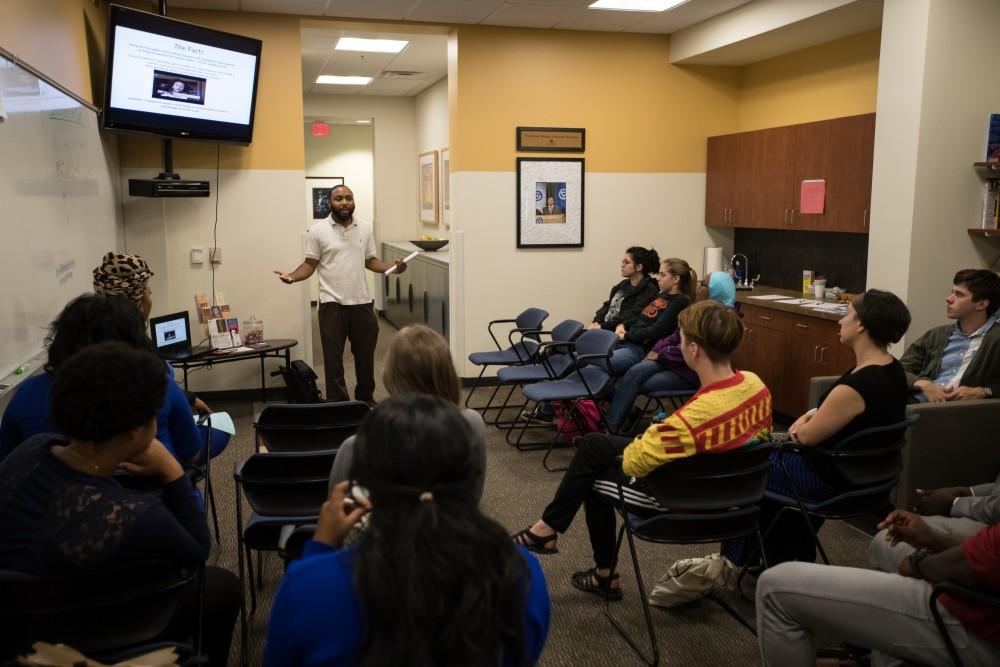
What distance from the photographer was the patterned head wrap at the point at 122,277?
3.49m

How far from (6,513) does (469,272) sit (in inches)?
205

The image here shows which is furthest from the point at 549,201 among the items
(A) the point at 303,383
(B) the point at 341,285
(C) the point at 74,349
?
(C) the point at 74,349

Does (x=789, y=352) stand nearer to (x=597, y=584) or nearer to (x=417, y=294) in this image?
(x=597, y=584)

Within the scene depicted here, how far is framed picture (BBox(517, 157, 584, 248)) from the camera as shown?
678cm

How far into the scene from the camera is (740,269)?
7184 millimetres

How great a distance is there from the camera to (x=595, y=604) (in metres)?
3.18

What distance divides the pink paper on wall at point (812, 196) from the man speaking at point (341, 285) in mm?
2874

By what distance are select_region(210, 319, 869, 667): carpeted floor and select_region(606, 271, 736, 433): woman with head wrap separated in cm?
51

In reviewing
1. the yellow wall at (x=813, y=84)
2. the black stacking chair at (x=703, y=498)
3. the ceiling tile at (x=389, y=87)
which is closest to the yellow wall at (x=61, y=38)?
the black stacking chair at (x=703, y=498)

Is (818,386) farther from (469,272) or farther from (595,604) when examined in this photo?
(469,272)

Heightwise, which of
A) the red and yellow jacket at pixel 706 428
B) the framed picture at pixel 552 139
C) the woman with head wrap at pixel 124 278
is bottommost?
the red and yellow jacket at pixel 706 428

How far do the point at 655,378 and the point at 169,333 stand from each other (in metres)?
3.27

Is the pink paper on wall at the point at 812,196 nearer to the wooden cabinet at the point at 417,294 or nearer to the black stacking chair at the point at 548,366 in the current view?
the black stacking chair at the point at 548,366

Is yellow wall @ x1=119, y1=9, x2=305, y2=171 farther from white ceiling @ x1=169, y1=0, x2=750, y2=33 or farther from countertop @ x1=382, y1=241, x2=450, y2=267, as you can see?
countertop @ x1=382, y1=241, x2=450, y2=267
